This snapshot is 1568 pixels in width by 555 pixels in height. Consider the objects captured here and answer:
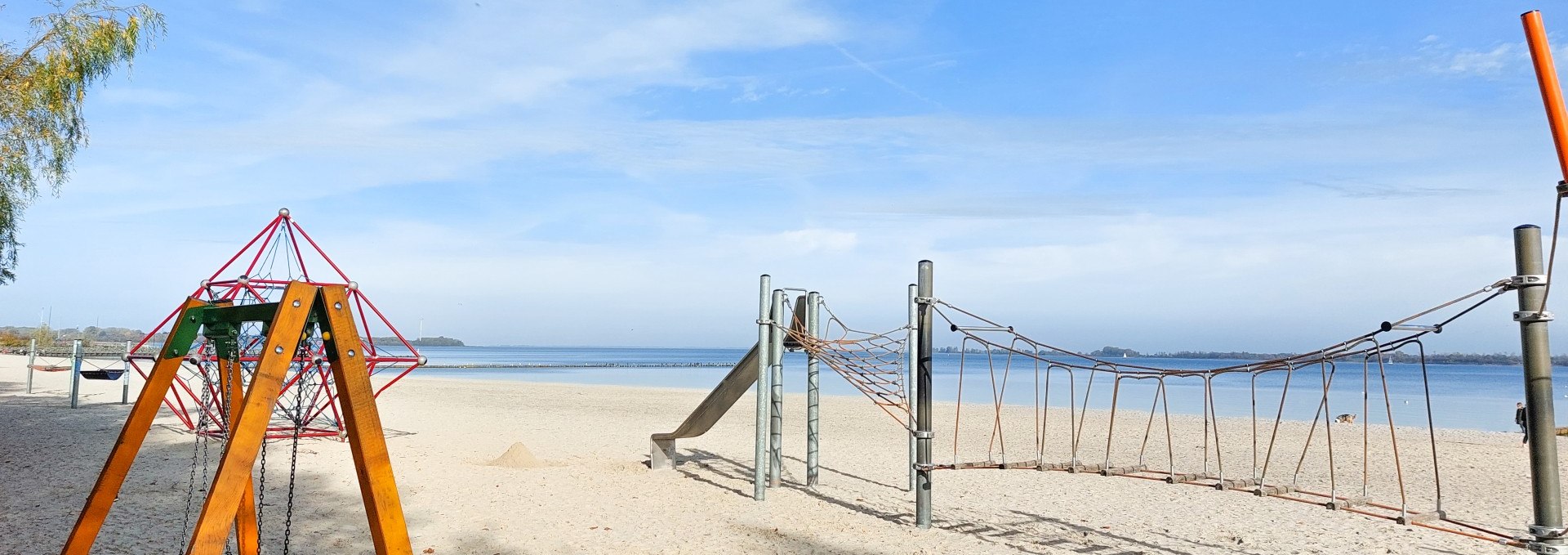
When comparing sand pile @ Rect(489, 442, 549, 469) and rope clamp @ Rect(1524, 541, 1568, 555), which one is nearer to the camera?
rope clamp @ Rect(1524, 541, 1568, 555)

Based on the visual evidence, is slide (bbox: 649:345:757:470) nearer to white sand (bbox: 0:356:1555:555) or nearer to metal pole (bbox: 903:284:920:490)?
white sand (bbox: 0:356:1555:555)

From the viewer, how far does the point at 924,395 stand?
7559 mm

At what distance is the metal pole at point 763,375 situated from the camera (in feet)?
28.4

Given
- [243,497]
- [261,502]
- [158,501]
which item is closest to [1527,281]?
[243,497]

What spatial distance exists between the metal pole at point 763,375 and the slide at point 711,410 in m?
0.14

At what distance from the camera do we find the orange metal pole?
2.92 meters

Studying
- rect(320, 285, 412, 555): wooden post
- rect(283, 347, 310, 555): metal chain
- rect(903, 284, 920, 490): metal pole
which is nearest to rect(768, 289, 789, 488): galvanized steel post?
rect(903, 284, 920, 490): metal pole

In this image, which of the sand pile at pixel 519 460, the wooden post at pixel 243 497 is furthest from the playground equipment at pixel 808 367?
the wooden post at pixel 243 497

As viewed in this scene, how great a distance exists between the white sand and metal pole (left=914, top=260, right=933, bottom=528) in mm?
248

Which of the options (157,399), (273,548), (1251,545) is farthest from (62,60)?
(1251,545)

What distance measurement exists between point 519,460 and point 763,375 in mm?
3149

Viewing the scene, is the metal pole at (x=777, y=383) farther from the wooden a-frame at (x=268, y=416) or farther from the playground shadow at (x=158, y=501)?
the wooden a-frame at (x=268, y=416)

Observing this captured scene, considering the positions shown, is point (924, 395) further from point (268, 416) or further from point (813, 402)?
point (268, 416)

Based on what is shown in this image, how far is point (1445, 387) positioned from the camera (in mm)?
51594
